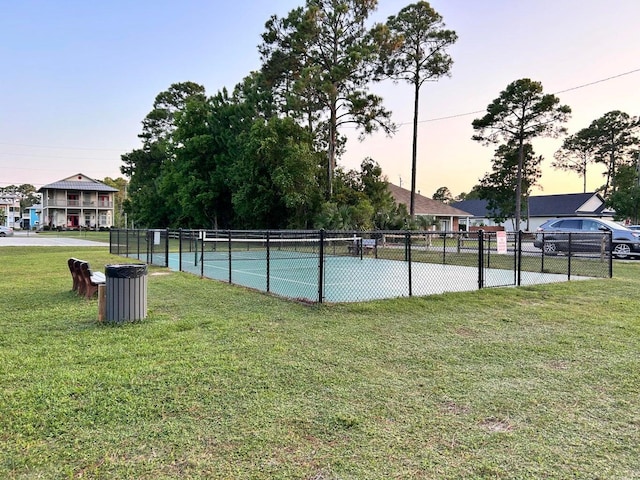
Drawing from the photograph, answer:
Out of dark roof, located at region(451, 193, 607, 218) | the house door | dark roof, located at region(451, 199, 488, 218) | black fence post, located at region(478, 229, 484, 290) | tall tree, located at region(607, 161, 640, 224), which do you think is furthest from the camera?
the house door

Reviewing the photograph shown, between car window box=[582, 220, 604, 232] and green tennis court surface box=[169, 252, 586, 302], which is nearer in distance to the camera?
green tennis court surface box=[169, 252, 586, 302]

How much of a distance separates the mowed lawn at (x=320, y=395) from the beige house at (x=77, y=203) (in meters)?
66.3

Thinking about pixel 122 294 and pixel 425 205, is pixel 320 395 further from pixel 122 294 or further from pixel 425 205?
pixel 425 205

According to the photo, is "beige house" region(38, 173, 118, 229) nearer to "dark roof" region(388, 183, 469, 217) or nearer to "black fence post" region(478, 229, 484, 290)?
"dark roof" region(388, 183, 469, 217)

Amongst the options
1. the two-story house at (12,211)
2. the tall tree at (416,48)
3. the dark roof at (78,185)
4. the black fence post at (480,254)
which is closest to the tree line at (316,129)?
the tall tree at (416,48)

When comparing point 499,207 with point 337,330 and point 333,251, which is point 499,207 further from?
point 337,330

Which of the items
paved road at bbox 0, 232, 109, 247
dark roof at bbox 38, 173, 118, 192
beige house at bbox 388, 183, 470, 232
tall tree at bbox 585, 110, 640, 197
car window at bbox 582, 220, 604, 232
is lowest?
paved road at bbox 0, 232, 109, 247

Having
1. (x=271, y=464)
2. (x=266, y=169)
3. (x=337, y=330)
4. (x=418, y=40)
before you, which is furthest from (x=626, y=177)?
(x=271, y=464)

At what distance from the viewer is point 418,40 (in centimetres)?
2966

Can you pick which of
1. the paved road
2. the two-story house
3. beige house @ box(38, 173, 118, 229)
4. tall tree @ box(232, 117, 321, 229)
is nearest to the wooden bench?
tall tree @ box(232, 117, 321, 229)

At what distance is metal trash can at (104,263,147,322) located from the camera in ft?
19.4

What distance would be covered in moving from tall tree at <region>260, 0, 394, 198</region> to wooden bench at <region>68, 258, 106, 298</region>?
20522 millimetres

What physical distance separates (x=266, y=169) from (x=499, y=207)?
23174 mm

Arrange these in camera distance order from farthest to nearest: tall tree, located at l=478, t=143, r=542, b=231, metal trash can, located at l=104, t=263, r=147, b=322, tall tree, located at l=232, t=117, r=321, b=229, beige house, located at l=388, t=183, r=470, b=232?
1. beige house, located at l=388, t=183, r=470, b=232
2. tall tree, located at l=478, t=143, r=542, b=231
3. tall tree, located at l=232, t=117, r=321, b=229
4. metal trash can, located at l=104, t=263, r=147, b=322
